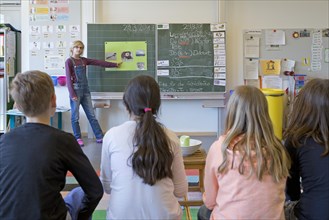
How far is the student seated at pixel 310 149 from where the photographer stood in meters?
1.50

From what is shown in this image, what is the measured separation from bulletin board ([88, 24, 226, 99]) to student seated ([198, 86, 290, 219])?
12.5ft

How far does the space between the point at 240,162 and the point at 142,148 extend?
1.31 feet

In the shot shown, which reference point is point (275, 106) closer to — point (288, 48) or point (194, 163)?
point (288, 48)

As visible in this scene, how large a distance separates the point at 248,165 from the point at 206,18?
4.35 meters

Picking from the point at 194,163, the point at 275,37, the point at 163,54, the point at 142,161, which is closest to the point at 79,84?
the point at 163,54

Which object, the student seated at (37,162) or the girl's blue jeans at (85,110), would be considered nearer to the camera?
the student seated at (37,162)

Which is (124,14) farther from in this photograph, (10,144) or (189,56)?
(10,144)

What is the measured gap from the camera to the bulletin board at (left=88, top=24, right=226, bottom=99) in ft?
17.1

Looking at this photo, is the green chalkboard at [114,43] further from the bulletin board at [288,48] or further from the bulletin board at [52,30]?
the bulletin board at [288,48]

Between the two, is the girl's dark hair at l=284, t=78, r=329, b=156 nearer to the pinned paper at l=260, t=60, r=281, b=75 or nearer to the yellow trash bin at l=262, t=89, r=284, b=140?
the yellow trash bin at l=262, t=89, r=284, b=140

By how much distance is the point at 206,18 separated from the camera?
5410mm

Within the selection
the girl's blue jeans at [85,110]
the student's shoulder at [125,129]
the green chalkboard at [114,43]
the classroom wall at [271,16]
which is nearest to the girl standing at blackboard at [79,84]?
the girl's blue jeans at [85,110]

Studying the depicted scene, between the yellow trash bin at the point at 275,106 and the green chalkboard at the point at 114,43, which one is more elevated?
the green chalkboard at the point at 114,43

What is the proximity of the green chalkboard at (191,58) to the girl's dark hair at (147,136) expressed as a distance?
3.73 meters
